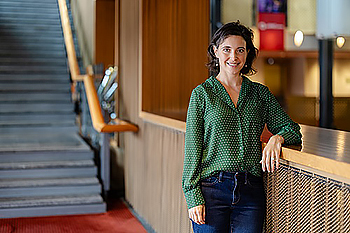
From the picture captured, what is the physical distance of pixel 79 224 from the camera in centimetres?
550

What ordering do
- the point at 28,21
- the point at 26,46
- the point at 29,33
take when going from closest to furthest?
1. the point at 26,46
2. the point at 29,33
3. the point at 28,21

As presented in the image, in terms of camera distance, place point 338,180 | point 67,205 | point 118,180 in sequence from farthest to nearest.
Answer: point 118,180 → point 67,205 → point 338,180

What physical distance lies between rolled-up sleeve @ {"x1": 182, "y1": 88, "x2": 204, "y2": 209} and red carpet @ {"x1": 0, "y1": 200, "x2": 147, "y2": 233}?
2.89 metres

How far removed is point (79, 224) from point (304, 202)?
365 centimetres

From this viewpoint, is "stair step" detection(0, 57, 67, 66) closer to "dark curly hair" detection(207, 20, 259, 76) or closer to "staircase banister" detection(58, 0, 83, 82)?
"staircase banister" detection(58, 0, 83, 82)

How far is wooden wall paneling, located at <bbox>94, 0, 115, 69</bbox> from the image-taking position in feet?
30.3

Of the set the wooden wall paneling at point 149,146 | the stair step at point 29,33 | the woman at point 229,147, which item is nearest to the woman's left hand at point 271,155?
the woman at point 229,147

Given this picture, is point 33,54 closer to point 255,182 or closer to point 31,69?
point 31,69

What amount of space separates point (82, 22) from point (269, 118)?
30.9ft

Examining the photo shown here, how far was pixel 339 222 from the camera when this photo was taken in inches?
81.8

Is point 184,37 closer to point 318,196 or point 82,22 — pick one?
point 318,196

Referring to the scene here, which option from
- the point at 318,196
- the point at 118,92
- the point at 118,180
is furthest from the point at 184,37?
the point at 318,196

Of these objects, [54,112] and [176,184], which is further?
[54,112]

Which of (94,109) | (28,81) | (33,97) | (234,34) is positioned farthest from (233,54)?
(28,81)
